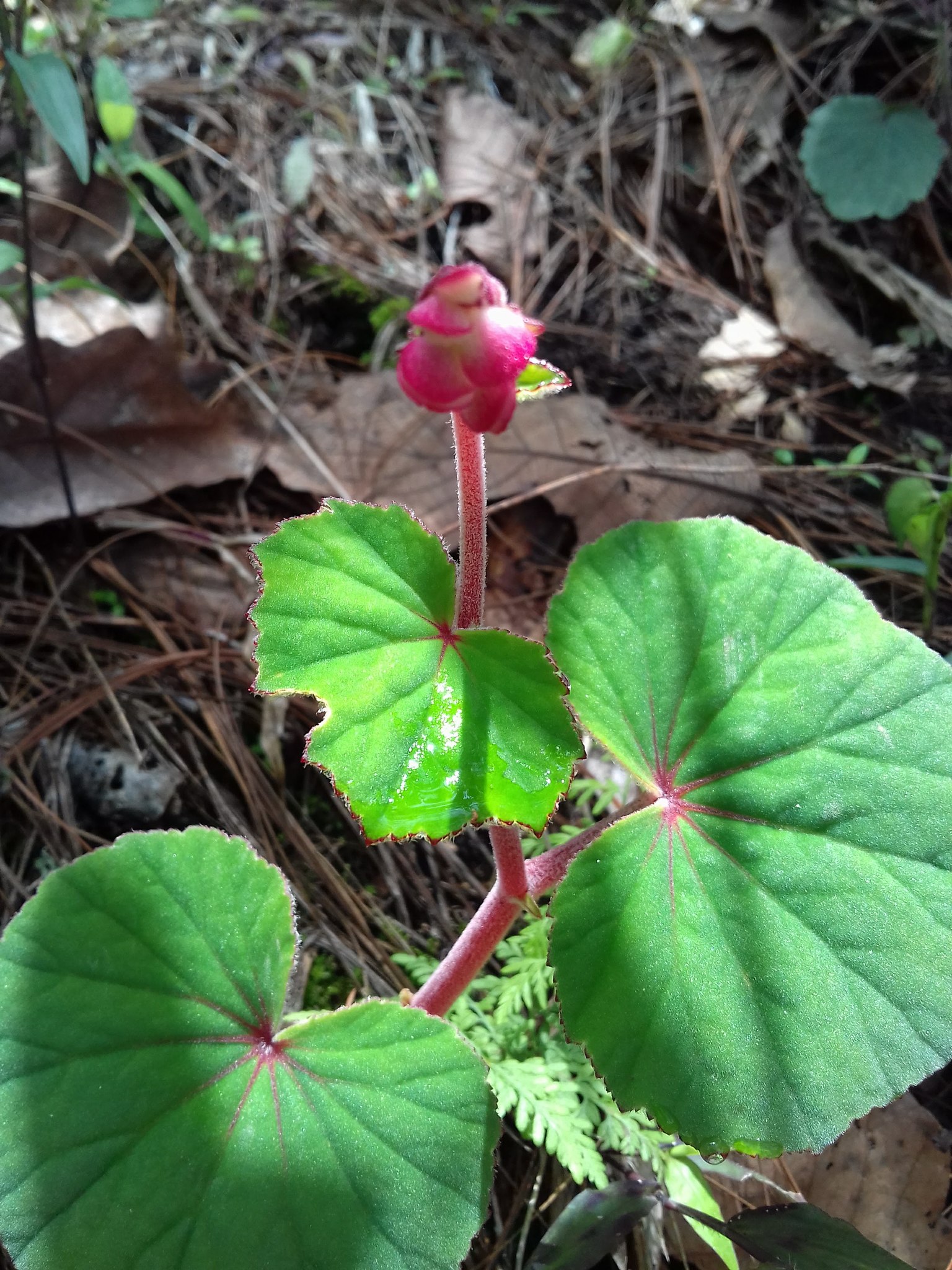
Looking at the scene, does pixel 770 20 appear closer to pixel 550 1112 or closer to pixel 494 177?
pixel 494 177

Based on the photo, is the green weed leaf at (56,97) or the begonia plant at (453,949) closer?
the begonia plant at (453,949)

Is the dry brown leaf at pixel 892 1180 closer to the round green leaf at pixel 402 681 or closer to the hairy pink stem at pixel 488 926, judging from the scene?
the hairy pink stem at pixel 488 926

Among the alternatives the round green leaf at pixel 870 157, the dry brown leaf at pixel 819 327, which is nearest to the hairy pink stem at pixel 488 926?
the dry brown leaf at pixel 819 327

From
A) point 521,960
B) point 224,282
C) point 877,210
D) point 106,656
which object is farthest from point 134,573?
point 877,210

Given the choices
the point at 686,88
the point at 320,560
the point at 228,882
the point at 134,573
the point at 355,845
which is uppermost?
the point at 686,88

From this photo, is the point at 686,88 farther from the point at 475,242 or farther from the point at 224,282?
the point at 224,282
